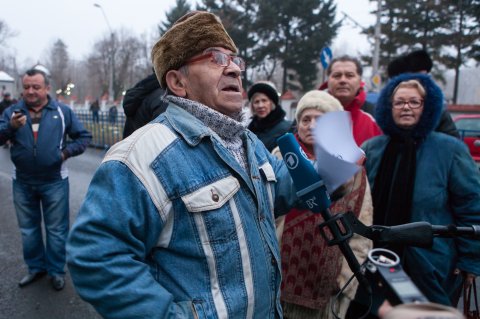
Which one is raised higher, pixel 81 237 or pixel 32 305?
pixel 81 237

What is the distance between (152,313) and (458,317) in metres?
0.81

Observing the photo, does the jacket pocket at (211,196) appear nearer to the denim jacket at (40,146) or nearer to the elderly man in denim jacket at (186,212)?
the elderly man in denim jacket at (186,212)

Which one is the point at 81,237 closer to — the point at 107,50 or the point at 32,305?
the point at 32,305

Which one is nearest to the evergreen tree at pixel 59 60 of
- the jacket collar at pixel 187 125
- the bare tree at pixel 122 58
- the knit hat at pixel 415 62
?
the bare tree at pixel 122 58

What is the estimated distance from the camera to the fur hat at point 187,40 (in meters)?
1.44

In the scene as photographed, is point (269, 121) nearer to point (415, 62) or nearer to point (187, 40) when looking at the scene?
point (415, 62)

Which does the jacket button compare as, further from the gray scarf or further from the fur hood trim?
the fur hood trim

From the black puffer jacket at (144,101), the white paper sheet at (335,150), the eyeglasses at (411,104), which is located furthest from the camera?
the black puffer jacket at (144,101)

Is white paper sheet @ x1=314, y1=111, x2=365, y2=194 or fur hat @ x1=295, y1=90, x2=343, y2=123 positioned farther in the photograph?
fur hat @ x1=295, y1=90, x2=343, y2=123

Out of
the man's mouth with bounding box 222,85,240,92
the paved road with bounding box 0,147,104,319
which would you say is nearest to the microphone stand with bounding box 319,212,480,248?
the man's mouth with bounding box 222,85,240,92

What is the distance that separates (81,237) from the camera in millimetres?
1135

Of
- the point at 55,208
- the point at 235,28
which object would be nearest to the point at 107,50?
the point at 235,28

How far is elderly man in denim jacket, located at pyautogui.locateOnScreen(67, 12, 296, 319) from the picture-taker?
3.71 ft

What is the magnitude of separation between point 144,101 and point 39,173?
1397 millimetres
